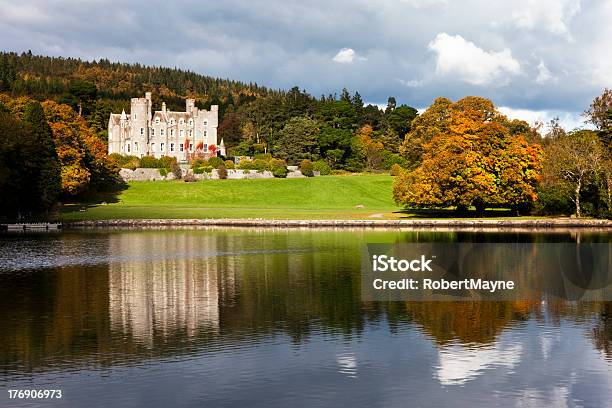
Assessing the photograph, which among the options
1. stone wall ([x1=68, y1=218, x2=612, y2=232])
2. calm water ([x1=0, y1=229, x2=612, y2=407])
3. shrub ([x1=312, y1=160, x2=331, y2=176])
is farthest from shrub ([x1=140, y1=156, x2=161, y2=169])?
calm water ([x1=0, y1=229, x2=612, y2=407])

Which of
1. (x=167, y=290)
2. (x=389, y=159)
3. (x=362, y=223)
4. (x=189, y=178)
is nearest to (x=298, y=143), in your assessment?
(x=389, y=159)

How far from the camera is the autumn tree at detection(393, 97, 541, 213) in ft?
226

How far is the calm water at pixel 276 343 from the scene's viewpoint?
679 inches

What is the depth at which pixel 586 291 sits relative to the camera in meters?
31.0

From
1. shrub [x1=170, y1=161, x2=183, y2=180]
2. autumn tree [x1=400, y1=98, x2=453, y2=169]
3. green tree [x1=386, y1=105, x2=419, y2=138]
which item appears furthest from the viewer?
green tree [x1=386, y1=105, x2=419, y2=138]

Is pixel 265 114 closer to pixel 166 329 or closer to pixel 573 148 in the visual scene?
pixel 573 148

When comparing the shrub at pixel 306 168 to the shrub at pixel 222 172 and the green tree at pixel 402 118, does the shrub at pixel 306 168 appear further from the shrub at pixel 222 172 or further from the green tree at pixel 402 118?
the green tree at pixel 402 118

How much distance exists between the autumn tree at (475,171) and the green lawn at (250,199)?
5.61m

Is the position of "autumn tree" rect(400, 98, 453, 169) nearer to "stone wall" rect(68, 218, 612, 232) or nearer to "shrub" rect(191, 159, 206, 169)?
"stone wall" rect(68, 218, 612, 232)

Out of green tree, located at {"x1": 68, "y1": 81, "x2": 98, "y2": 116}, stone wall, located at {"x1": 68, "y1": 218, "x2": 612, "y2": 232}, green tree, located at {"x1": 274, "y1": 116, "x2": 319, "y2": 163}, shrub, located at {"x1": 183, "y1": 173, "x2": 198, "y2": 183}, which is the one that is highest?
green tree, located at {"x1": 68, "y1": 81, "x2": 98, "y2": 116}

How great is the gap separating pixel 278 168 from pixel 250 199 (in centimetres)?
1868

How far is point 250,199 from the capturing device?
97.2 meters

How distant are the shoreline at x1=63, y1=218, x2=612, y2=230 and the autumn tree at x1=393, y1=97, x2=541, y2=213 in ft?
13.0

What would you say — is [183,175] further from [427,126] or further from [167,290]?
[167,290]
